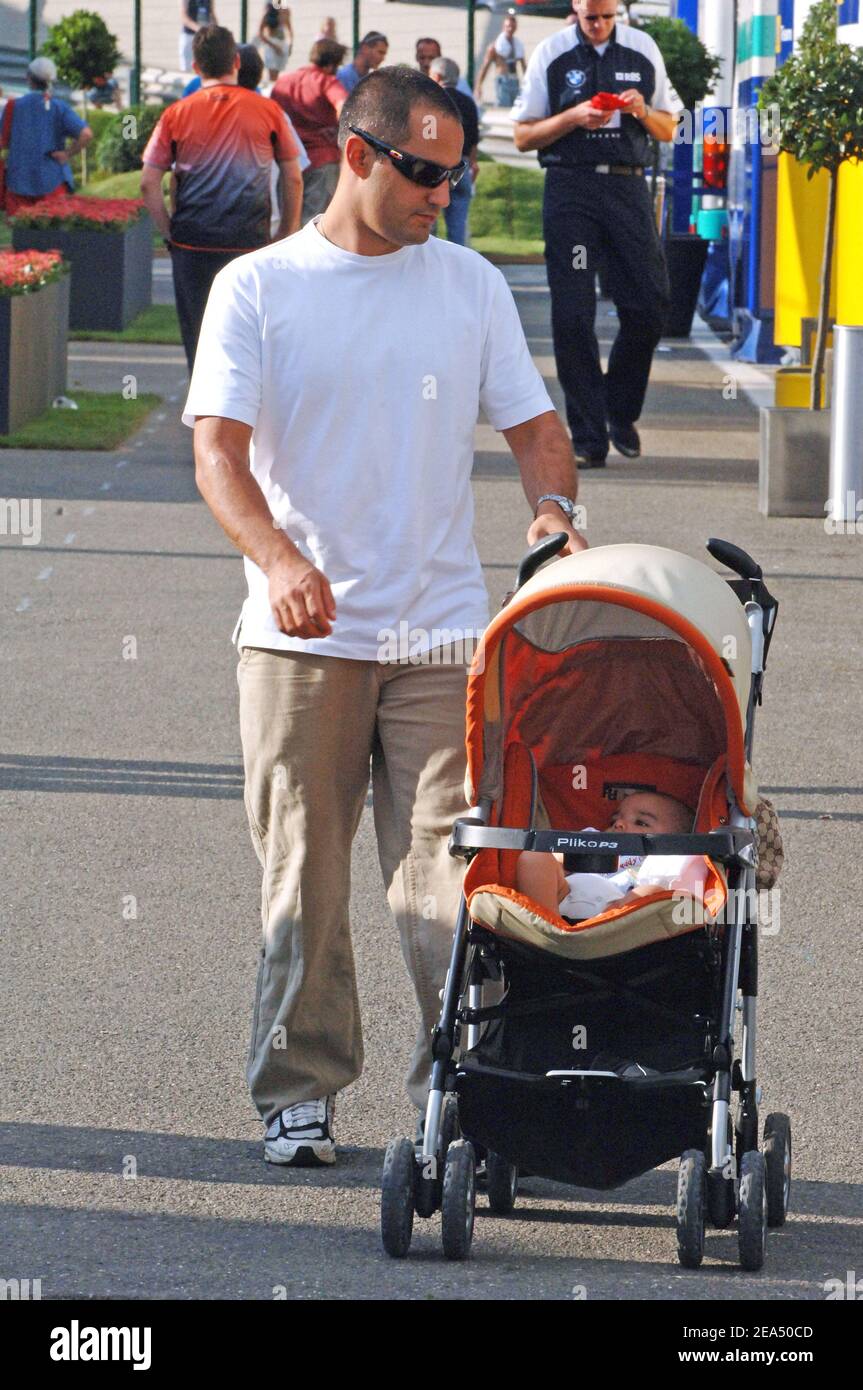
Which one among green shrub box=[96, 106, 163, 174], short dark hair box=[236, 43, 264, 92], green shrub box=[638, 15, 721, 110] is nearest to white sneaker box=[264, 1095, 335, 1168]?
short dark hair box=[236, 43, 264, 92]

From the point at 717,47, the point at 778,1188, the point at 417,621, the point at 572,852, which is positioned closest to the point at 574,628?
the point at 417,621

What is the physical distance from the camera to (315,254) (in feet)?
14.6

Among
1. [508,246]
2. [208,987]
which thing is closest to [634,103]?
[208,987]

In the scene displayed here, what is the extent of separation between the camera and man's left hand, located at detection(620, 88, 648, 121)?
479 inches

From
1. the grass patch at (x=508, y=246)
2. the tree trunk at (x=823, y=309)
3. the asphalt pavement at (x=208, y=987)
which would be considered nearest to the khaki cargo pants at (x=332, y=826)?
the asphalt pavement at (x=208, y=987)

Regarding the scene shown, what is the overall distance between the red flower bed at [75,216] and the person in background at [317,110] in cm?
162

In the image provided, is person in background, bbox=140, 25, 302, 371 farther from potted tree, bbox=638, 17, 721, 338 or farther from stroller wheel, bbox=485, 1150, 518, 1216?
stroller wheel, bbox=485, 1150, 518, 1216

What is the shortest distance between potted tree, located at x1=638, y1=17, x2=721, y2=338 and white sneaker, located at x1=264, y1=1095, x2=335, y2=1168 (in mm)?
17497

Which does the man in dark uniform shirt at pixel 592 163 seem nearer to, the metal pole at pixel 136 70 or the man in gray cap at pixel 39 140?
the man in gray cap at pixel 39 140

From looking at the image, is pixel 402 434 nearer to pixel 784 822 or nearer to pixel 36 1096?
pixel 36 1096

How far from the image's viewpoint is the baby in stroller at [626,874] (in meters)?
4.28

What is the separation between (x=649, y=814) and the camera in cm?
455

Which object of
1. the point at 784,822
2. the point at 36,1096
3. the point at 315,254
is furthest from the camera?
the point at 784,822
